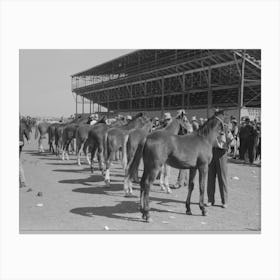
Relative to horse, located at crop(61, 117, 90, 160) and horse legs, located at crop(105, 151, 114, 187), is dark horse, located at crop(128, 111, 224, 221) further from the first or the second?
horse, located at crop(61, 117, 90, 160)

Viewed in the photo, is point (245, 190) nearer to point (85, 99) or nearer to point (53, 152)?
point (85, 99)

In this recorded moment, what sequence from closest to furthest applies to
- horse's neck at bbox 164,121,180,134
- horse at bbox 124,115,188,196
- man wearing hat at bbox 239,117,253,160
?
horse at bbox 124,115,188,196
horse's neck at bbox 164,121,180,134
man wearing hat at bbox 239,117,253,160

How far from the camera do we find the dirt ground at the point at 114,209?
584cm

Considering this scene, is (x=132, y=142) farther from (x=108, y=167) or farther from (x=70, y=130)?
(x=70, y=130)

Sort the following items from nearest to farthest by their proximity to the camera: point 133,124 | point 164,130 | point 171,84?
point 164,130, point 133,124, point 171,84

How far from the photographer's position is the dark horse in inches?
239

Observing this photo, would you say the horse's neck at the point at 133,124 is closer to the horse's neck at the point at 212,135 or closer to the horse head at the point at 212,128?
the horse head at the point at 212,128

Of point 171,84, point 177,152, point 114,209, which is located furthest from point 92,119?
point 177,152

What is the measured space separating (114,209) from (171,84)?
22.9 ft

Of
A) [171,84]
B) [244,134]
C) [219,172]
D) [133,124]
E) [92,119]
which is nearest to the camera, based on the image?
[219,172]

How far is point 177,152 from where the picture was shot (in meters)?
6.21

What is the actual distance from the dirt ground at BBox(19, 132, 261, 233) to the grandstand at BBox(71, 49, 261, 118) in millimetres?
2715

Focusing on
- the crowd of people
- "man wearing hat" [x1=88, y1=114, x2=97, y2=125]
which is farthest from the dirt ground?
"man wearing hat" [x1=88, y1=114, x2=97, y2=125]

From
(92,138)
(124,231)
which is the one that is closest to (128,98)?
(92,138)
